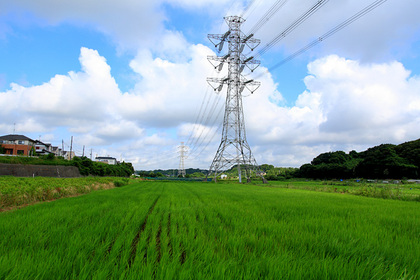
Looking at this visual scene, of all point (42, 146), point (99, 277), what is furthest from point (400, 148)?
point (42, 146)

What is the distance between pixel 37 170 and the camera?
3775 cm

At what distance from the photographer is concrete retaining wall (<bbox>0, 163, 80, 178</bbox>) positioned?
33.1 m

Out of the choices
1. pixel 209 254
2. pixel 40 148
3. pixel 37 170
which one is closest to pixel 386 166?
pixel 209 254

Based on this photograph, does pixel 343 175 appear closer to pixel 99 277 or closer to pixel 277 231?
pixel 277 231

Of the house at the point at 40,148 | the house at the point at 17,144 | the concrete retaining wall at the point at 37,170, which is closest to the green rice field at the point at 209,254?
the concrete retaining wall at the point at 37,170

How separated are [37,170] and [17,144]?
32081 millimetres

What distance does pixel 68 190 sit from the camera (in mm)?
16766

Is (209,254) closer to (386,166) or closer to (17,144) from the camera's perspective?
(386,166)

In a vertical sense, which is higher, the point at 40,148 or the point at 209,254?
the point at 40,148

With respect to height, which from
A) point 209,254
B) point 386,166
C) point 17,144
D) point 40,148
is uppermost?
point 40,148

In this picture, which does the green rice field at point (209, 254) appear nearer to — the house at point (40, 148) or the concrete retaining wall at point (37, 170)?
the concrete retaining wall at point (37, 170)

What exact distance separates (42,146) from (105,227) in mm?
89136

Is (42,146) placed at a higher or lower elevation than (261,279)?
higher

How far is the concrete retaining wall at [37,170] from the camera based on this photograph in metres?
33.1
